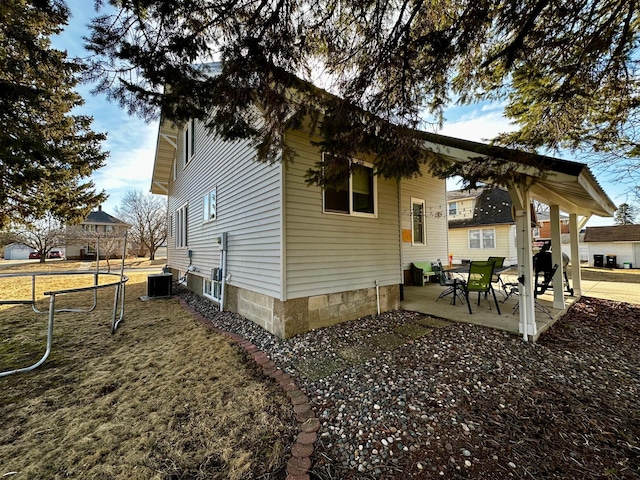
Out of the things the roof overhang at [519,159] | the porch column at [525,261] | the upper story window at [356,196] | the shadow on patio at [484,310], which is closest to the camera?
the roof overhang at [519,159]

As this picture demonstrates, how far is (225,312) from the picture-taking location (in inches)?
240

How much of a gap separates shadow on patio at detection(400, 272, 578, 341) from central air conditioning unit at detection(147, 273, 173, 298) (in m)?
7.35

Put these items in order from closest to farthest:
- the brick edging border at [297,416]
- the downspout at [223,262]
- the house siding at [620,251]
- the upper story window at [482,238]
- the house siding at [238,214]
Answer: the brick edging border at [297,416]
the house siding at [238,214]
the downspout at [223,262]
the upper story window at [482,238]
the house siding at [620,251]

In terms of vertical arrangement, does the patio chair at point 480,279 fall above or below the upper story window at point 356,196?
below

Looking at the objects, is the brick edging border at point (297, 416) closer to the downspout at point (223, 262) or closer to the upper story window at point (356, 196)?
the downspout at point (223, 262)

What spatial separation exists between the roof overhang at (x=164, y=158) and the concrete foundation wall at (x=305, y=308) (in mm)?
7782

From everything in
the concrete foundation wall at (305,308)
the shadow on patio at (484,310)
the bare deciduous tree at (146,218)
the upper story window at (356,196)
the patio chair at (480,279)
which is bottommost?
the shadow on patio at (484,310)

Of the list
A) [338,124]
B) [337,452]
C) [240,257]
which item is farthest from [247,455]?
[240,257]

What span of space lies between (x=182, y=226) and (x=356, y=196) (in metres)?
7.88

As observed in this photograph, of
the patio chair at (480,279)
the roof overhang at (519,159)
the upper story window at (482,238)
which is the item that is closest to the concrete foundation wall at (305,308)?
the patio chair at (480,279)

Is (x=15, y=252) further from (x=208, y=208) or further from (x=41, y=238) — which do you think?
(x=208, y=208)

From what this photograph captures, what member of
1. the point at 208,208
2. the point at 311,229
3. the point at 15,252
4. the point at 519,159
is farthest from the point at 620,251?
the point at 15,252

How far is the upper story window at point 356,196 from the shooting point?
496 cm

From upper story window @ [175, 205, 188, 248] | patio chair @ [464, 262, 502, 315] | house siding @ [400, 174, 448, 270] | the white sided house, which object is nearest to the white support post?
house siding @ [400, 174, 448, 270]
